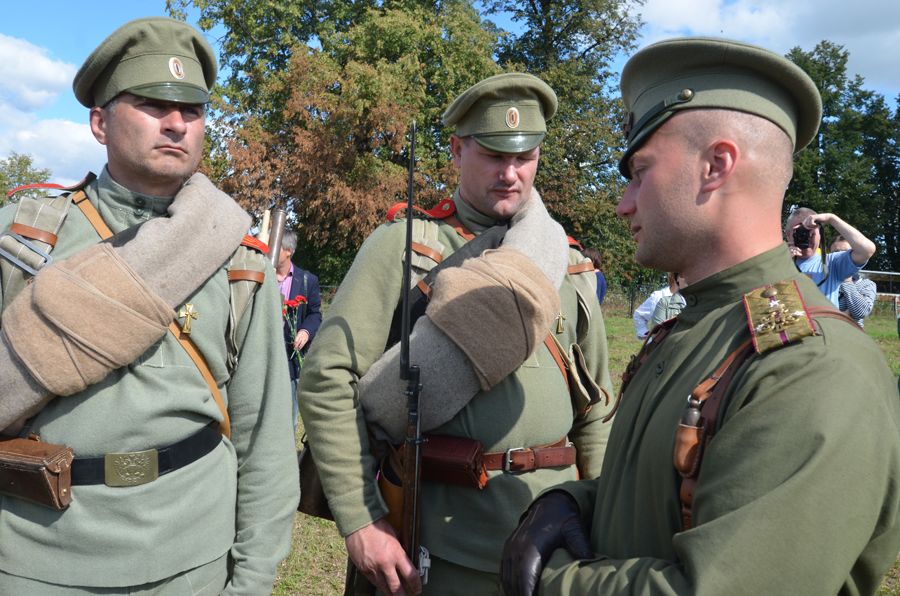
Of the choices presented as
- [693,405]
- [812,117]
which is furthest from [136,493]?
[812,117]

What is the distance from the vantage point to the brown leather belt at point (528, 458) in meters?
2.34

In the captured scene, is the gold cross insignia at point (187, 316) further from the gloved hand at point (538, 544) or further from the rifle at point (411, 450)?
the gloved hand at point (538, 544)

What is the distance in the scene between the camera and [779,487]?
1.11 m

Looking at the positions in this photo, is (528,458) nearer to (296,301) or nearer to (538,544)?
(538,544)

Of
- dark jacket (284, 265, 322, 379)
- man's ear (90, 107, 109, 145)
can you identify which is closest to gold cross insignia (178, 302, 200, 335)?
man's ear (90, 107, 109, 145)

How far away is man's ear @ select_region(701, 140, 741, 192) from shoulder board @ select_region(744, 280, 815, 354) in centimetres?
22

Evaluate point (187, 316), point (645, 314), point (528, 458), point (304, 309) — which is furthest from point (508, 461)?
point (645, 314)

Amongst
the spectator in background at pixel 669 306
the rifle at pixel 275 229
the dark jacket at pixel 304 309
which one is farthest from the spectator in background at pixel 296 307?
the spectator in background at pixel 669 306

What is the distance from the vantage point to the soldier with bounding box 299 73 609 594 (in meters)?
2.30

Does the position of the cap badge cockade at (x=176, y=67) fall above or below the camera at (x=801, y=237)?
above

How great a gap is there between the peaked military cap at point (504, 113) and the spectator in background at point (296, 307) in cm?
407

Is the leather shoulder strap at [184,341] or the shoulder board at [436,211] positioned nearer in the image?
the leather shoulder strap at [184,341]

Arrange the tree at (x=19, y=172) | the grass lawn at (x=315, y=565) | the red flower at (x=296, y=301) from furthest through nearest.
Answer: the tree at (x=19, y=172) → the red flower at (x=296, y=301) → the grass lawn at (x=315, y=565)

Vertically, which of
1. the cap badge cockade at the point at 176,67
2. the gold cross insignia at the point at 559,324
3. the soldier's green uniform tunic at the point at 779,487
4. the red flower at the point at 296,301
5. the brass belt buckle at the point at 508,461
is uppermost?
the cap badge cockade at the point at 176,67
